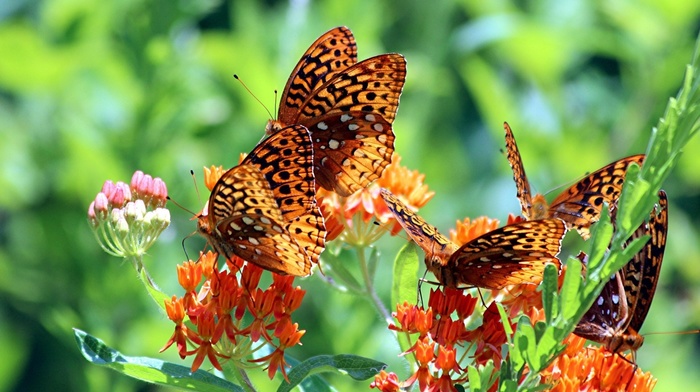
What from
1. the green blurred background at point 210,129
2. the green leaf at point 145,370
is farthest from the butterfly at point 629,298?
the green blurred background at point 210,129

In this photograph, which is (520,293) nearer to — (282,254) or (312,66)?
(282,254)

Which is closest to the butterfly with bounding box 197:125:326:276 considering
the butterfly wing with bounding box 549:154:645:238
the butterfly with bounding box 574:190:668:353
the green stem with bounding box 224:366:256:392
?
the green stem with bounding box 224:366:256:392

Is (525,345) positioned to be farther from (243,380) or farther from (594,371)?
(243,380)

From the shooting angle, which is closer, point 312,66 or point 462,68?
point 312,66

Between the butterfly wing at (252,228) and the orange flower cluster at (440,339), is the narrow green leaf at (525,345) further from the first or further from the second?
the butterfly wing at (252,228)

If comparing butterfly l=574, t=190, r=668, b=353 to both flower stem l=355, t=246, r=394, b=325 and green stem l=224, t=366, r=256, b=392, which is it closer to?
flower stem l=355, t=246, r=394, b=325

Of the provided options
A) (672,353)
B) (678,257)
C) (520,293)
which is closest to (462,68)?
(678,257)
